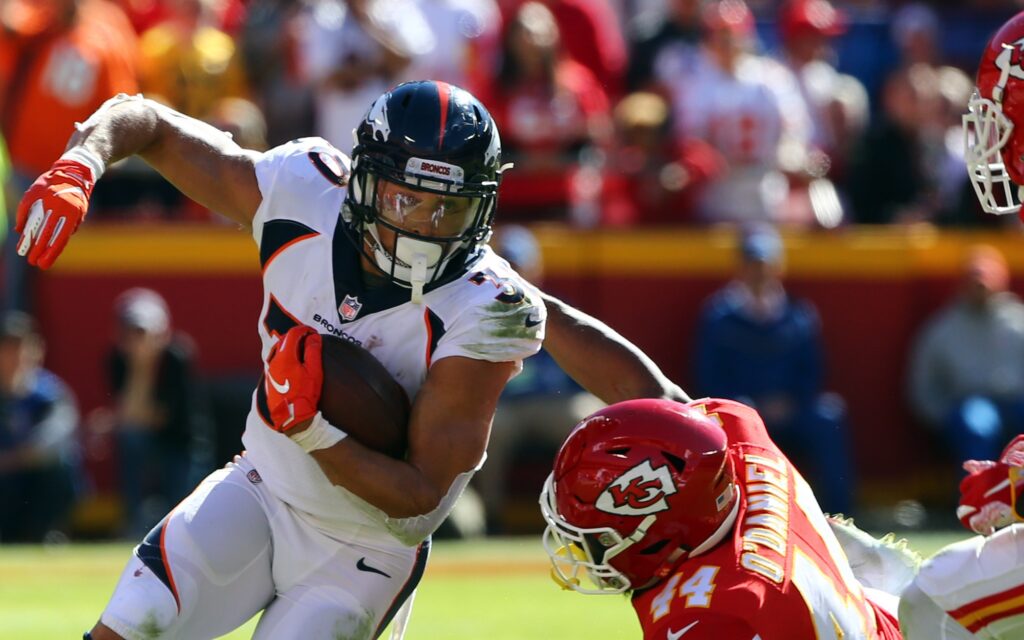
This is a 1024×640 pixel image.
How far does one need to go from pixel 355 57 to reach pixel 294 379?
5947 mm

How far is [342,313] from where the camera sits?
414 cm

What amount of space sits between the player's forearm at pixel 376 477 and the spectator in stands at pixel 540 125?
5.99 metres

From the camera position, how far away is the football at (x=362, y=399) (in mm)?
3920

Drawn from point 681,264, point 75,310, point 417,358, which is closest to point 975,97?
point 417,358

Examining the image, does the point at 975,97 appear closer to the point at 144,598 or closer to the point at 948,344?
the point at 144,598

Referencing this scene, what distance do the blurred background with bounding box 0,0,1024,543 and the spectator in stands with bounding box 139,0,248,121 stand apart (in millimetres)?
19

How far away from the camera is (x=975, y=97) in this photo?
3.91 meters

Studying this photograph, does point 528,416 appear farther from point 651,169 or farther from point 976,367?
point 976,367

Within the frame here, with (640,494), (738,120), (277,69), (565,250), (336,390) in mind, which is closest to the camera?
(640,494)

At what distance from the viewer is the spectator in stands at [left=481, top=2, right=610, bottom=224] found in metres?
9.85

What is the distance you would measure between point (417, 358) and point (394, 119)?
597mm

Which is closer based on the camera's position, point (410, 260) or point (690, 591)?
point (690, 591)

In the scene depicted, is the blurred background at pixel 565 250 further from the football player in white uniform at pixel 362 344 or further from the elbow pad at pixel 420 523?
the elbow pad at pixel 420 523

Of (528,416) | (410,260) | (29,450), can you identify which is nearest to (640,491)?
(410,260)
